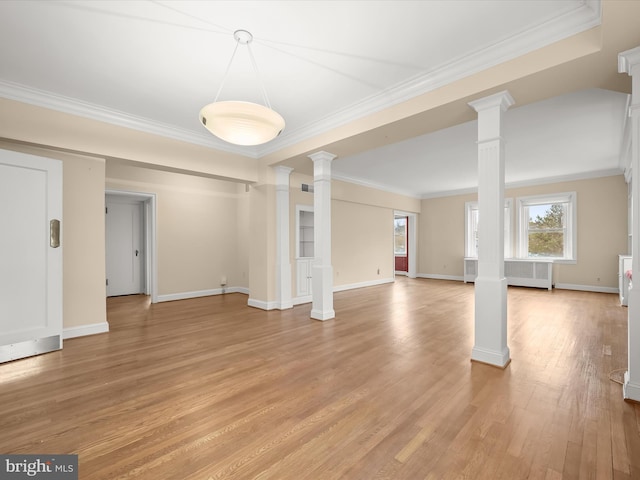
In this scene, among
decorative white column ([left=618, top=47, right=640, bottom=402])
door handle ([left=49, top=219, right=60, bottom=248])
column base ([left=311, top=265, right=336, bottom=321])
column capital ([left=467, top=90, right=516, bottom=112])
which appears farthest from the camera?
column base ([left=311, top=265, right=336, bottom=321])

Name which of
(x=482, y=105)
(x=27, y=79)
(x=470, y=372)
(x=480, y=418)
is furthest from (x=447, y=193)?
(x=27, y=79)

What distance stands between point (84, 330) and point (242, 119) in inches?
143

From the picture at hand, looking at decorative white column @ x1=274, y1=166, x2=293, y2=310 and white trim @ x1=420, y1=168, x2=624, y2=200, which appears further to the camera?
white trim @ x1=420, y1=168, x2=624, y2=200

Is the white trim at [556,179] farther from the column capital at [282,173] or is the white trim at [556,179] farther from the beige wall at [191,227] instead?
the beige wall at [191,227]

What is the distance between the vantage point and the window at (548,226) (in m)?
7.53

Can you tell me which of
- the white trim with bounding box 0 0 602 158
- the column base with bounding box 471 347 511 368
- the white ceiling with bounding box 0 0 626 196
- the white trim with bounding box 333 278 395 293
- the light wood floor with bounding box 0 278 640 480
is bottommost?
the white trim with bounding box 333 278 395 293

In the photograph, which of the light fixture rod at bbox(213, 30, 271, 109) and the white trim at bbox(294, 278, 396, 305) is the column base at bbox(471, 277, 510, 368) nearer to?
the light fixture rod at bbox(213, 30, 271, 109)

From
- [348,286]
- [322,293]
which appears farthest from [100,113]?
[348,286]

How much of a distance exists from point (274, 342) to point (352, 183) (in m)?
5.21

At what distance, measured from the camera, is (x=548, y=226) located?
310 inches

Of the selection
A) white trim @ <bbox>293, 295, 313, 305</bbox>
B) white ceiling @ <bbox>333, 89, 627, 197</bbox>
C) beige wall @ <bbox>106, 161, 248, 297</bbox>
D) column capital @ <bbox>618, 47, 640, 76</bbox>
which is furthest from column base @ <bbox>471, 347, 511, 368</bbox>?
beige wall @ <bbox>106, 161, 248, 297</bbox>

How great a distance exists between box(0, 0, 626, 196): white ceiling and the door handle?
1.37 metres

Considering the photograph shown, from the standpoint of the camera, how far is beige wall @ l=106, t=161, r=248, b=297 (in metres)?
6.10

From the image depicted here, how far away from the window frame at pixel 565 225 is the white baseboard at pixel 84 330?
948 centimetres
